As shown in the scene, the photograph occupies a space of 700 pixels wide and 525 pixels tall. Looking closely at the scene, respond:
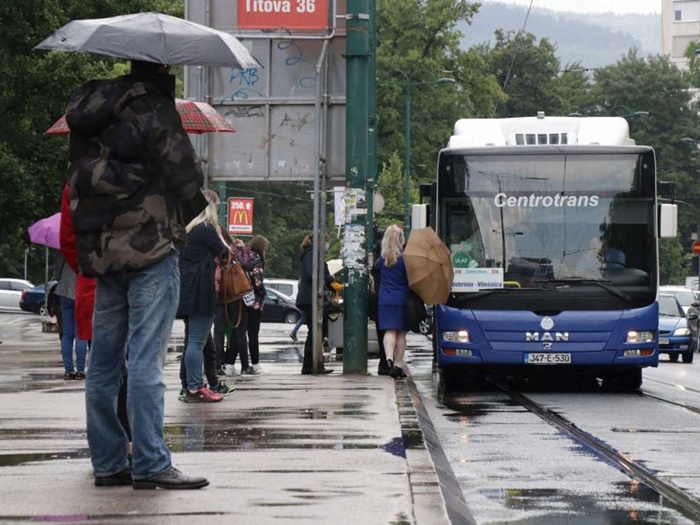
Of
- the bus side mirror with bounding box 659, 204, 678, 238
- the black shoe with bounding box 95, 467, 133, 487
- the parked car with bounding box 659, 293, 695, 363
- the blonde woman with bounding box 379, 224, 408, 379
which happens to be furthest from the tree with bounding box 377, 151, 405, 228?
the black shoe with bounding box 95, 467, 133, 487

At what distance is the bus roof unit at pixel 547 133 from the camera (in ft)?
56.1

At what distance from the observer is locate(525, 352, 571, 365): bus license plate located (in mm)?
16062

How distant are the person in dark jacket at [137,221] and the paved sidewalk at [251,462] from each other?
0.40m

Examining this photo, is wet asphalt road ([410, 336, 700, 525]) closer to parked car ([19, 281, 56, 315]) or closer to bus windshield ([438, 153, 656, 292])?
bus windshield ([438, 153, 656, 292])

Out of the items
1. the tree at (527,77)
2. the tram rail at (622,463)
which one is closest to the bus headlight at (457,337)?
the tram rail at (622,463)

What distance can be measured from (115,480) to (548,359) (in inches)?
377

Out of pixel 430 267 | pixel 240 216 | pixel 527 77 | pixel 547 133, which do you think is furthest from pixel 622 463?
pixel 527 77

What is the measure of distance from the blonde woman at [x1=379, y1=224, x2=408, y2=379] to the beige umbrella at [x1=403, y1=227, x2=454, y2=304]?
561mm

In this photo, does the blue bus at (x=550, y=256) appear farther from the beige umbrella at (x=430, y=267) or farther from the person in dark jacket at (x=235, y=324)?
the person in dark jacket at (x=235, y=324)

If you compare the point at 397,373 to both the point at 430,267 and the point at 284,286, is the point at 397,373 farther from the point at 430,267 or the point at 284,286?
the point at 284,286

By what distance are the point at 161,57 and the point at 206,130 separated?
686cm

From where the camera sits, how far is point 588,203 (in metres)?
16.5

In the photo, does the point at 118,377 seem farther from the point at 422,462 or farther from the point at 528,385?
the point at 528,385

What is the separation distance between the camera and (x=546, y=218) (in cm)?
1652
